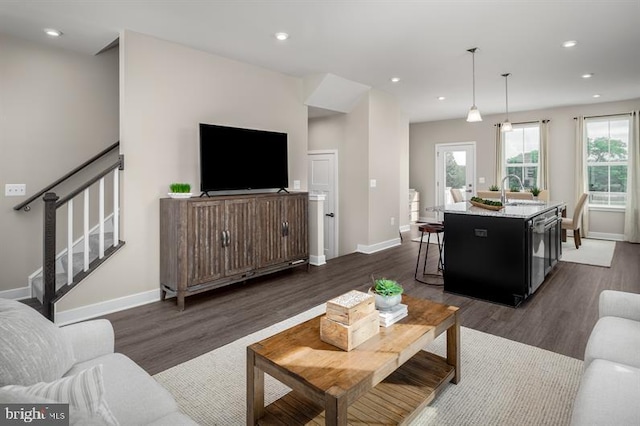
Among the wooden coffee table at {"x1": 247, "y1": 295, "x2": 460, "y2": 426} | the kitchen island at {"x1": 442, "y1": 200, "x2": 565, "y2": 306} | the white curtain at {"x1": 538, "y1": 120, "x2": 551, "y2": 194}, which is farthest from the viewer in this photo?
the white curtain at {"x1": 538, "y1": 120, "x2": 551, "y2": 194}

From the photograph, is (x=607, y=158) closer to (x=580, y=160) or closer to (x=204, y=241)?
(x=580, y=160)

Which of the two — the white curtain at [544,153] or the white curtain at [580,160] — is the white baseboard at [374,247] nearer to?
the white curtain at [544,153]

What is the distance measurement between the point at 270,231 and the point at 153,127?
66.1 inches

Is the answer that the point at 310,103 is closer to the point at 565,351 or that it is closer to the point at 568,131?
the point at 565,351

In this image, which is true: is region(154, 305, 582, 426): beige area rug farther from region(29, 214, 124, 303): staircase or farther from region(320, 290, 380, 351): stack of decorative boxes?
region(29, 214, 124, 303): staircase

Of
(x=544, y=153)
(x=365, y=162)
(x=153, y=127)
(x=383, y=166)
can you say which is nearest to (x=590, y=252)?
(x=544, y=153)

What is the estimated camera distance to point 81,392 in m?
0.90

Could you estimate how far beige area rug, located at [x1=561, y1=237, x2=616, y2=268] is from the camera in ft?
17.8

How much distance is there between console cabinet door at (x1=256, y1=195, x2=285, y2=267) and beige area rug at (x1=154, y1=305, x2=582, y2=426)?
1.60 meters

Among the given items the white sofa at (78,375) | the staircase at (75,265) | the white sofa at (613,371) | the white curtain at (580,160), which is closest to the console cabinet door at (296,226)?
the staircase at (75,265)

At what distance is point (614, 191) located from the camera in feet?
23.8

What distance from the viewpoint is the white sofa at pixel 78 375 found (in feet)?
2.90

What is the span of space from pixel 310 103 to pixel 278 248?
2273 millimetres

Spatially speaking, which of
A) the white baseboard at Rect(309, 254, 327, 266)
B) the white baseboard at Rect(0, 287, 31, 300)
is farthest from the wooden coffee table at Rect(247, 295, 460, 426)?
the white baseboard at Rect(0, 287, 31, 300)
